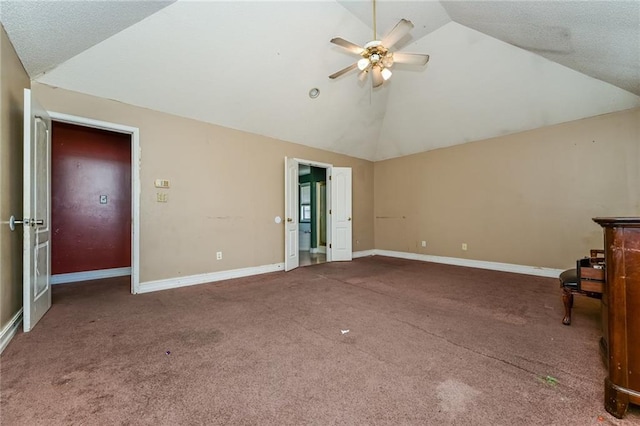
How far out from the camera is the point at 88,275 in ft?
14.5

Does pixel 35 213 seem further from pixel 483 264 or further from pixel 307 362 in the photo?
pixel 483 264

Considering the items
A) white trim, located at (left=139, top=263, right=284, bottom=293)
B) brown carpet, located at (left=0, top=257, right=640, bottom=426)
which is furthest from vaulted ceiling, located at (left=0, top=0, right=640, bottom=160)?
brown carpet, located at (left=0, top=257, right=640, bottom=426)

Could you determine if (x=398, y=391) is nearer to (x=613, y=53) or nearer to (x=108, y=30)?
(x=613, y=53)

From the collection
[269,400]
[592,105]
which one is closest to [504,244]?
[592,105]

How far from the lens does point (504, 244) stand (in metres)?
4.93

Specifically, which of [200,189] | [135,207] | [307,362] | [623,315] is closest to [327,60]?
[200,189]

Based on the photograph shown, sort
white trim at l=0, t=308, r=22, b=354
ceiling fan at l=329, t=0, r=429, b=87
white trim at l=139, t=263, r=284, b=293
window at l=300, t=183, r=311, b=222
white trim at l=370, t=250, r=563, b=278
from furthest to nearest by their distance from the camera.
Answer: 1. window at l=300, t=183, r=311, b=222
2. white trim at l=370, t=250, r=563, b=278
3. white trim at l=139, t=263, r=284, b=293
4. ceiling fan at l=329, t=0, r=429, b=87
5. white trim at l=0, t=308, r=22, b=354

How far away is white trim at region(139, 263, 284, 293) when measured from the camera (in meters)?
3.66

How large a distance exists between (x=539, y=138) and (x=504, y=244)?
74.8 inches

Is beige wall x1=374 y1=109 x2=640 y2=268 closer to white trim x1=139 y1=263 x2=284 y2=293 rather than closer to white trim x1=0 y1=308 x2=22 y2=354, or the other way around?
white trim x1=139 y1=263 x2=284 y2=293

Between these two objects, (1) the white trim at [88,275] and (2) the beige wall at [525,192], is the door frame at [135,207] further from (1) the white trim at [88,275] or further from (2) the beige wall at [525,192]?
(2) the beige wall at [525,192]

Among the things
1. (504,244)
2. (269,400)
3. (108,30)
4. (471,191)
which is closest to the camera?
(269,400)

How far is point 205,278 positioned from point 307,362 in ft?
9.26

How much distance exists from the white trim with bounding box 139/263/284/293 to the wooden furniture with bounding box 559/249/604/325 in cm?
396
